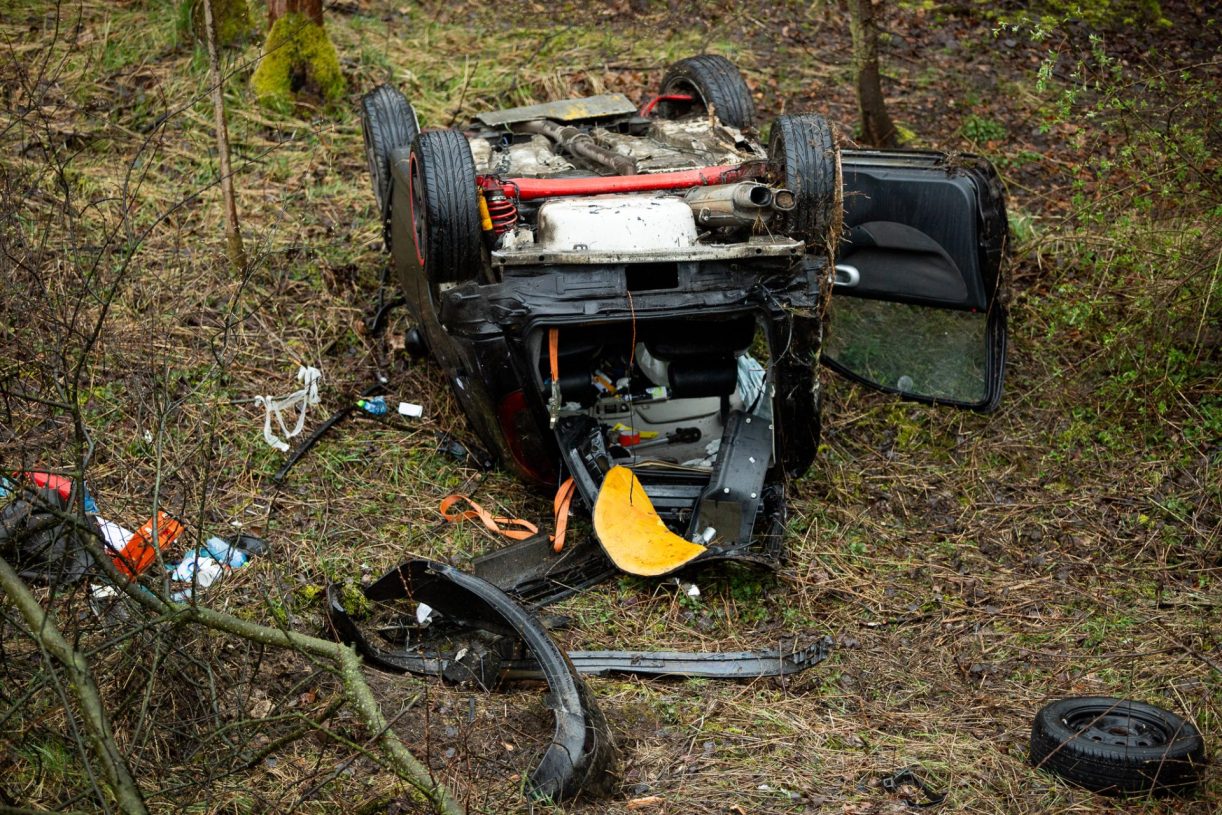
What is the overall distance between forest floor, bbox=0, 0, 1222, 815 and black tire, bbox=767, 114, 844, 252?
1383 millimetres

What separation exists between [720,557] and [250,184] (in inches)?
189

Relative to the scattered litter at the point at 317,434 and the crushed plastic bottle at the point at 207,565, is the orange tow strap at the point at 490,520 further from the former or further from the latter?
the crushed plastic bottle at the point at 207,565

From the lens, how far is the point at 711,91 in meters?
7.44

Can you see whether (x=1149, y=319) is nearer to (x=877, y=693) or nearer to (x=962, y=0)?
(x=877, y=693)

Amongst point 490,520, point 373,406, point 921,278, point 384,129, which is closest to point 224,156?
point 384,129

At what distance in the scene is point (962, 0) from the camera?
11000 millimetres

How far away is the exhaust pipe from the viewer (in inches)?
214

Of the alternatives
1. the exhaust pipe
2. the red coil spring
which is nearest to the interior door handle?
the exhaust pipe

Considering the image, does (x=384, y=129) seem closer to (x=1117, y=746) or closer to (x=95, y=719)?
(x=95, y=719)

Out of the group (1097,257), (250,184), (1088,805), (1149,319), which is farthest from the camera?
(250,184)

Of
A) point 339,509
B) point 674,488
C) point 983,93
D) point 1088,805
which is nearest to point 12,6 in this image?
point 339,509

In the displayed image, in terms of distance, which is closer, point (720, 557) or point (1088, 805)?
point (1088, 805)

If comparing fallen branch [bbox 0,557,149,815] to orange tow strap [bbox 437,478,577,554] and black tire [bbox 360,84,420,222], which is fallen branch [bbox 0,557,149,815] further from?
black tire [bbox 360,84,420,222]

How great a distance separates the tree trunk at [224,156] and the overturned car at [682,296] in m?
0.84
